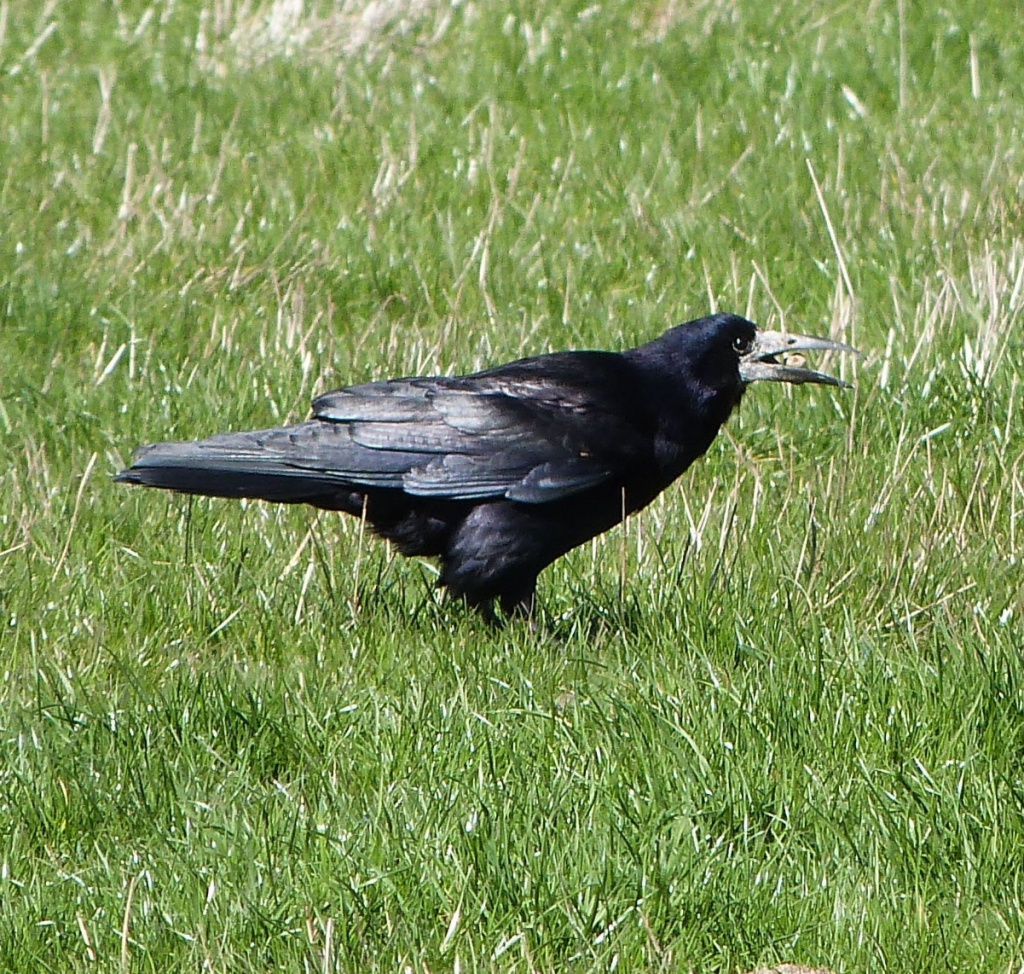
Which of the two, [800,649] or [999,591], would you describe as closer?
[800,649]

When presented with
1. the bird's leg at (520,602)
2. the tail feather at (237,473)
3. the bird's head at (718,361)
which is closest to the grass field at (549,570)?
the bird's leg at (520,602)

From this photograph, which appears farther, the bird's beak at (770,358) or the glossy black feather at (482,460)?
the bird's beak at (770,358)

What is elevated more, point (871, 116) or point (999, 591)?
point (871, 116)

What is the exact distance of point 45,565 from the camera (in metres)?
4.85

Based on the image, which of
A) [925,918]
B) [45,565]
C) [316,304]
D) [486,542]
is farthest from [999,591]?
[316,304]

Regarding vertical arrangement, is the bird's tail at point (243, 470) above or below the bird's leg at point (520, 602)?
above

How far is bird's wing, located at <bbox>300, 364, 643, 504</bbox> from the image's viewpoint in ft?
15.9

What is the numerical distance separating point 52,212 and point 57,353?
129cm

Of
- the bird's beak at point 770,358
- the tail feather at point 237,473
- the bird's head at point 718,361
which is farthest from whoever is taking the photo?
the bird's beak at point 770,358

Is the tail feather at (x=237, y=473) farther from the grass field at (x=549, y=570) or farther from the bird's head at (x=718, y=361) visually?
the bird's head at (x=718, y=361)

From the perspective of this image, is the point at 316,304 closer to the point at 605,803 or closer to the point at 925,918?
the point at 605,803

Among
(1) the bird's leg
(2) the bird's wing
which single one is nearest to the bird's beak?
(2) the bird's wing

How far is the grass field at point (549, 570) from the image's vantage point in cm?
327

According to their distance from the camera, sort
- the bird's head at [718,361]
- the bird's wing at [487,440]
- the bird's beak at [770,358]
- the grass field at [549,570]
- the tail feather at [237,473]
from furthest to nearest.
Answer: the bird's beak at [770,358] < the bird's head at [718,361] < the bird's wing at [487,440] < the tail feather at [237,473] < the grass field at [549,570]
